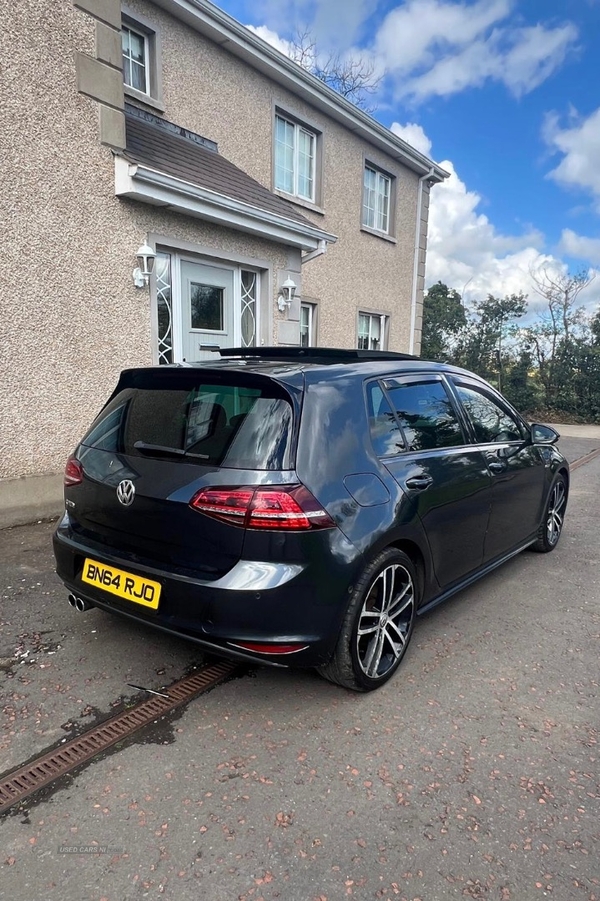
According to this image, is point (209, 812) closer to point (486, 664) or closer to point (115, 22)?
point (486, 664)

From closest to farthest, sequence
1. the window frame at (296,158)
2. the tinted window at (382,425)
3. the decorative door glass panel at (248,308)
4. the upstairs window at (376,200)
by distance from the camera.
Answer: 1. the tinted window at (382,425)
2. the decorative door glass panel at (248,308)
3. the window frame at (296,158)
4. the upstairs window at (376,200)

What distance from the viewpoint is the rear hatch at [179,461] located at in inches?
93.4

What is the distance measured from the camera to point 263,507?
2301 mm

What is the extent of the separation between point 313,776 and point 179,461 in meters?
1.41

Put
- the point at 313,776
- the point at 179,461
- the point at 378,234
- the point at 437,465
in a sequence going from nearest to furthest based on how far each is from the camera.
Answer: the point at 313,776 → the point at 179,461 → the point at 437,465 → the point at 378,234

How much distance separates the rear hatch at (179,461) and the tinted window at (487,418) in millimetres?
1747

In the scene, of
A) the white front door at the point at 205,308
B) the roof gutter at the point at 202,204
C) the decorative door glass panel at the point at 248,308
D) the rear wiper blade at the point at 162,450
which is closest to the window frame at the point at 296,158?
the roof gutter at the point at 202,204

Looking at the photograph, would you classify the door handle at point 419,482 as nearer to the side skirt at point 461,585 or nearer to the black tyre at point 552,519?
the side skirt at point 461,585

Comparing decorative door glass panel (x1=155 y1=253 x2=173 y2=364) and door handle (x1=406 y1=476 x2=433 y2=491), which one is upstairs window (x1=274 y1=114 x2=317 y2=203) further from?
door handle (x1=406 y1=476 x2=433 y2=491)

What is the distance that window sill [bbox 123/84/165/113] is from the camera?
6.90 meters

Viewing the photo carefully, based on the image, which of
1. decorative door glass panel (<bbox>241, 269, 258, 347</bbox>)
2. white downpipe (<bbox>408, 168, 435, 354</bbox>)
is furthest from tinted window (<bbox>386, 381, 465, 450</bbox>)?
white downpipe (<bbox>408, 168, 435, 354</bbox>)

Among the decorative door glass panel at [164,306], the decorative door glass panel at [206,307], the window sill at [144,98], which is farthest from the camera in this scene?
the window sill at [144,98]

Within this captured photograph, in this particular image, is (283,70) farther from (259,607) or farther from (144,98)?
(259,607)

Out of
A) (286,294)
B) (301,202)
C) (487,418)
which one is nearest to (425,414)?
(487,418)
